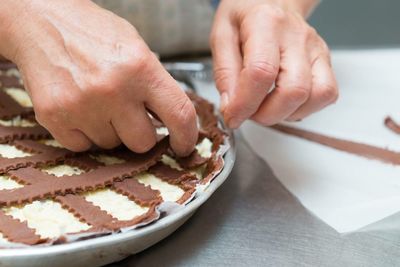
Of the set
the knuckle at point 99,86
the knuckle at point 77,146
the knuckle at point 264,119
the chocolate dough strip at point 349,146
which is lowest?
the chocolate dough strip at point 349,146

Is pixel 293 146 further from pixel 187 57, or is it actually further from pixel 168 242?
pixel 187 57

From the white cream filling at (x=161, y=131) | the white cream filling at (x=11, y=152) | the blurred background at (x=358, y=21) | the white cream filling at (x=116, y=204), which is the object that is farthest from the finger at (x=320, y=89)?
the blurred background at (x=358, y=21)

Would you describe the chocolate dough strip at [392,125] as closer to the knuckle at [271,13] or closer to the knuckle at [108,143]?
the knuckle at [271,13]

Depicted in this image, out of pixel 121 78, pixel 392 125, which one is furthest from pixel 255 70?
pixel 392 125

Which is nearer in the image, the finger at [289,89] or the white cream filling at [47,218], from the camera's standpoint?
the white cream filling at [47,218]

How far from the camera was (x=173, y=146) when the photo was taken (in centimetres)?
86

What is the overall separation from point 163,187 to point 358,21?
1.51 meters

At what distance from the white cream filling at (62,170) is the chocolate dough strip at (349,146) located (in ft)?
1.59

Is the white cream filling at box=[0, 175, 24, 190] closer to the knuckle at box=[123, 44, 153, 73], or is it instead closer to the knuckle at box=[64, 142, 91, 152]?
the knuckle at box=[64, 142, 91, 152]

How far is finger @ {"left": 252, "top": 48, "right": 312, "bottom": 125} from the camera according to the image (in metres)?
0.86

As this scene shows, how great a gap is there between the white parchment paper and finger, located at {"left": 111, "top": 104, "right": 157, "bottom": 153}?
0.94 ft

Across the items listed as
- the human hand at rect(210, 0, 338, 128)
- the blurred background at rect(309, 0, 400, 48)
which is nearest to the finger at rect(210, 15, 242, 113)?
the human hand at rect(210, 0, 338, 128)

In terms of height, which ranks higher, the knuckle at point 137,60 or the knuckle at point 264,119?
the knuckle at point 137,60

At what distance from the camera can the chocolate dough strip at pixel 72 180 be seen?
29.1 inches
